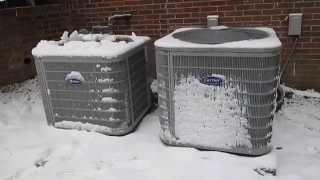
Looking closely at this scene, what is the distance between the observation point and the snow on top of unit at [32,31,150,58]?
314 centimetres

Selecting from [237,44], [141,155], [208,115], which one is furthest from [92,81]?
[237,44]

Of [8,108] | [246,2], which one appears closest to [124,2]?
[246,2]

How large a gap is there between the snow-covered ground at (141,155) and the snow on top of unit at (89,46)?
0.70 metres

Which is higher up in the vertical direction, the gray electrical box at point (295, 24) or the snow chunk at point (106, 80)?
the gray electrical box at point (295, 24)

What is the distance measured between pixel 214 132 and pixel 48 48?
1.55 m

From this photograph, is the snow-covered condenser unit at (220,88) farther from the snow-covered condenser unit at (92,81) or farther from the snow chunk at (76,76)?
the snow chunk at (76,76)

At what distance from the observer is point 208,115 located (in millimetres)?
2877

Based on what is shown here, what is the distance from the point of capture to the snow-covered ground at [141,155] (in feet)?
9.12

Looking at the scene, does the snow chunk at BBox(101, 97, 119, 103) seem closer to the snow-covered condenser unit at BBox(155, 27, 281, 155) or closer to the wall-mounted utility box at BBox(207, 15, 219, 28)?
the snow-covered condenser unit at BBox(155, 27, 281, 155)

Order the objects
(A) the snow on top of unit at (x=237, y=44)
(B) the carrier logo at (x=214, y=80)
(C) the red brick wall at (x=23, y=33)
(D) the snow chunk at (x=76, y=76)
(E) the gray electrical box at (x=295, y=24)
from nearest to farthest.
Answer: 1. (A) the snow on top of unit at (x=237, y=44)
2. (B) the carrier logo at (x=214, y=80)
3. (D) the snow chunk at (x=76, y=76)
4. (E) the gray electrical box at (x=295, y=24)
5. (C) the red brick wall at (x=23, y=33)

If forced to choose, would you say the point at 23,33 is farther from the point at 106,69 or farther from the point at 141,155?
the point at 141,155

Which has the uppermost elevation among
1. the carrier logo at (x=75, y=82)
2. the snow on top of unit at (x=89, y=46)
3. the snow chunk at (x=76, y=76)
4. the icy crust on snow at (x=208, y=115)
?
the snow on top of unit at (x=89, y=46)

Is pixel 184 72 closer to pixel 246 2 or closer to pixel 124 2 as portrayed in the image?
pixel 246 2

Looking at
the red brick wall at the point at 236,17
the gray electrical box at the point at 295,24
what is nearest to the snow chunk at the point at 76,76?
the red brick wall at the point at 236,17
